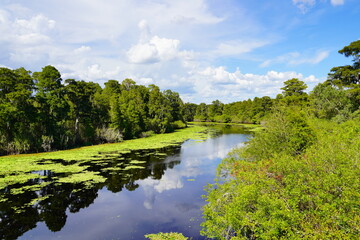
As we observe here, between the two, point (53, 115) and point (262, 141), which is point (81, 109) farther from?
point (262, 141)

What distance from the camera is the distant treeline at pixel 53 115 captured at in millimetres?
35906

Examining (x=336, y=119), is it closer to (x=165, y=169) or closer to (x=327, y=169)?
(x=165, y=169)

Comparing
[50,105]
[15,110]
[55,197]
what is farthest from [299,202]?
[50,105]

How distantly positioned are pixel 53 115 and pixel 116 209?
31.2 m

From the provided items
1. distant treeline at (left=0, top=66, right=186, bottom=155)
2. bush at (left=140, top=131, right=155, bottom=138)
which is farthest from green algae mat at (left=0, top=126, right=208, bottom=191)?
bush at (left=140, top=131, right=155, bottom=138)

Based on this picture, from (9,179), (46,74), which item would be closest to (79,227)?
(9,179)

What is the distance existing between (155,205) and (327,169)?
15.0 metres

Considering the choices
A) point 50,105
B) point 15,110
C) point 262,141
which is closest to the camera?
point 262,141

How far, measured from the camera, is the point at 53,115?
4284 cm

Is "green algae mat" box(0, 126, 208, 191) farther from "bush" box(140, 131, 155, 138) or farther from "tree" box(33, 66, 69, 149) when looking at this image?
"bush" box(140, 131, 155, 138)

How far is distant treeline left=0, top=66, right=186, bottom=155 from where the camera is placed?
3591cm

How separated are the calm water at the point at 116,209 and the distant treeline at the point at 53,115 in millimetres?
14858

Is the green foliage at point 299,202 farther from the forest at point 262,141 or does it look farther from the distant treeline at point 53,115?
the distant treeline at point 53,115

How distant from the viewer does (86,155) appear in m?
38.0
